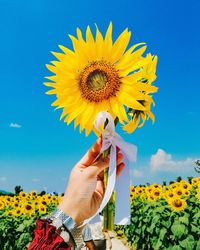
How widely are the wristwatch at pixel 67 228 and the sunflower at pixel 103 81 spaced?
0.36 metres

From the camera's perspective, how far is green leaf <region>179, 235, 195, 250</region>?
8109 millimetres

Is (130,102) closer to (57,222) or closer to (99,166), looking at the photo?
(99,166)

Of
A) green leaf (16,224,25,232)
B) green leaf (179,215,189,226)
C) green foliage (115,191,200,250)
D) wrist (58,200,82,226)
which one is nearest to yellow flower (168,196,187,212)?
green foliage (115,191,200,250)

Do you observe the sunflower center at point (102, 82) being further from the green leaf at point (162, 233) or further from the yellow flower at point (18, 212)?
the yellow flower at point (18, 212)

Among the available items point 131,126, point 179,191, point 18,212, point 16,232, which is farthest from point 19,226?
point 131,126

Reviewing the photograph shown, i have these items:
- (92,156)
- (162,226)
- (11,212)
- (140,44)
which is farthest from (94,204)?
(11,212)

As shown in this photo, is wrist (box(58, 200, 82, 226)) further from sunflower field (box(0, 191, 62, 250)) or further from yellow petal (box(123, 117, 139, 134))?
sunflower field (box(0, 191, 62, 250))

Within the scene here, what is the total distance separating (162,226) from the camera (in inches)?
382

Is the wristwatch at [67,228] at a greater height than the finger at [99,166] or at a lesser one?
lesser

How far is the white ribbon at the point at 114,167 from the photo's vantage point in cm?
176

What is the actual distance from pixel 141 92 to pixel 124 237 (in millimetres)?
14393

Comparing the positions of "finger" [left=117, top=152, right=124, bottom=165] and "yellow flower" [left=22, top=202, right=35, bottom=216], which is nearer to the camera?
"finger" [left=117, top=152, right=124, bottom=165]

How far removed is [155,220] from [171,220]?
64cm

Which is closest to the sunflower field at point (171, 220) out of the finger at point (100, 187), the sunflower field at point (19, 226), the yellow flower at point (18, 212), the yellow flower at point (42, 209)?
the yellow flower at point (42, 209)
